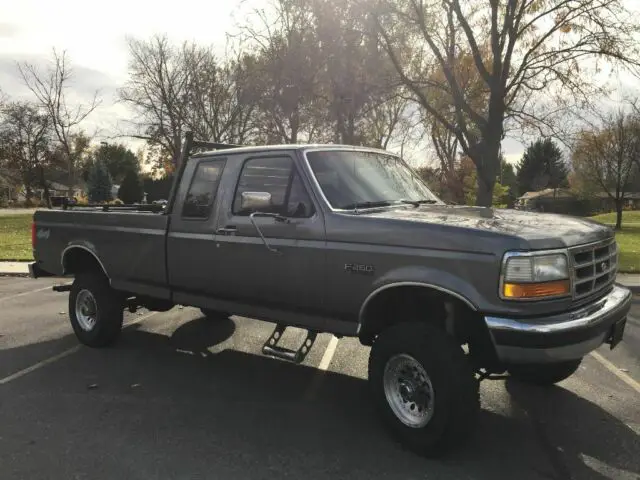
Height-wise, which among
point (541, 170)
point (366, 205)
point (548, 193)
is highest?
point (541, 170)

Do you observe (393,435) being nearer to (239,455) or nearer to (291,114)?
(239,455)

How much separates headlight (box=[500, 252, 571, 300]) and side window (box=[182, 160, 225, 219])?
2.74 m

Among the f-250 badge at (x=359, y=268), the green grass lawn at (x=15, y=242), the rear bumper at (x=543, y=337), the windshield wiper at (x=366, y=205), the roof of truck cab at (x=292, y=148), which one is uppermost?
the roof of truck cab at (x=292, y=148)

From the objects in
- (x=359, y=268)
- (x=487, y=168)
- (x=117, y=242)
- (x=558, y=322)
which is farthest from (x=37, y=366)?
(x=487, y=168)

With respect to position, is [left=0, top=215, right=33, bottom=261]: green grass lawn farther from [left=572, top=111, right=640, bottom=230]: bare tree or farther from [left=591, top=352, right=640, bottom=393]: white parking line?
[left=572, top=111, right=640, bottom=230]: bare tree

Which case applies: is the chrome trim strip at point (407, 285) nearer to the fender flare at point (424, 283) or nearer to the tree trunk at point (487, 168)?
the fender flare at point (424, 283)

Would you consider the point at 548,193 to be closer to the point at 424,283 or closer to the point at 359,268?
the point at 359,268

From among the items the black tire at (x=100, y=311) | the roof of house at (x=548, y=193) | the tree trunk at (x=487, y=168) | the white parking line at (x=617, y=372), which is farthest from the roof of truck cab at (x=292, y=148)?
the roof of house at (x=548, y=193)

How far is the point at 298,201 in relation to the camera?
4371 mm

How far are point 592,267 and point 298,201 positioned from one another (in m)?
2.15

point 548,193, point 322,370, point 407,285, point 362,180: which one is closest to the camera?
point 407,285

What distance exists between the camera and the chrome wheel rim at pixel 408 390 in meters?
3.71

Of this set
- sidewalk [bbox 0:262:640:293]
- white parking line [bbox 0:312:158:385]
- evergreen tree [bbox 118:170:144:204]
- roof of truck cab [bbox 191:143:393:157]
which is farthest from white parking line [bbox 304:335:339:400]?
evergreen tree [bbox 118:170:144:204]

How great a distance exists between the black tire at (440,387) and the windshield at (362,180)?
1133 mm
